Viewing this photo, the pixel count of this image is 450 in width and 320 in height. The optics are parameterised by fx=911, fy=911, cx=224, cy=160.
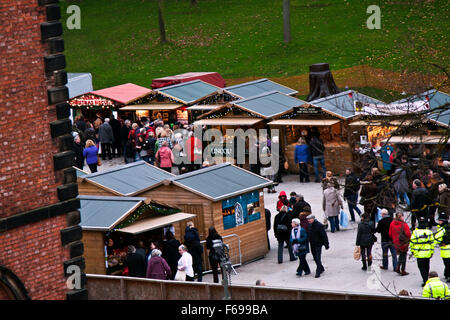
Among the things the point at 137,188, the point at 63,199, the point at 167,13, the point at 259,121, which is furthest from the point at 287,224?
the point at 167,13

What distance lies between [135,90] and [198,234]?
20714 millimetres

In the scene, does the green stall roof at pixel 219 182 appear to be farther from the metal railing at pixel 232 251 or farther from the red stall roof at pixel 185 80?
the red stall roof at pixel 185 80

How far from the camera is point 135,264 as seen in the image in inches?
804

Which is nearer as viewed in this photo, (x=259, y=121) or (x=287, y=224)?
(x=287, y=224)

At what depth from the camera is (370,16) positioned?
57938 millimetres

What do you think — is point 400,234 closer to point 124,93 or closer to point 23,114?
point 23,114

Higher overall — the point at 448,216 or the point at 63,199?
the point at 63,199

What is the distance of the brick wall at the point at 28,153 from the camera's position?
16125mm

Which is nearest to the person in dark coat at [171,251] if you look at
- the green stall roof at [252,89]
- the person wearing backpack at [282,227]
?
the person wearing backpack at [282,227]

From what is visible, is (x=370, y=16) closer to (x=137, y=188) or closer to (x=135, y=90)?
(x=135, y=90)

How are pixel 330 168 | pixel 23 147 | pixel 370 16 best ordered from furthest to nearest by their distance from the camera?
1. pixel 370 16
2. pixel 330 168
3. pixel 23 147

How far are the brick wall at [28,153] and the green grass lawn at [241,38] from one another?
3237 centimetres
